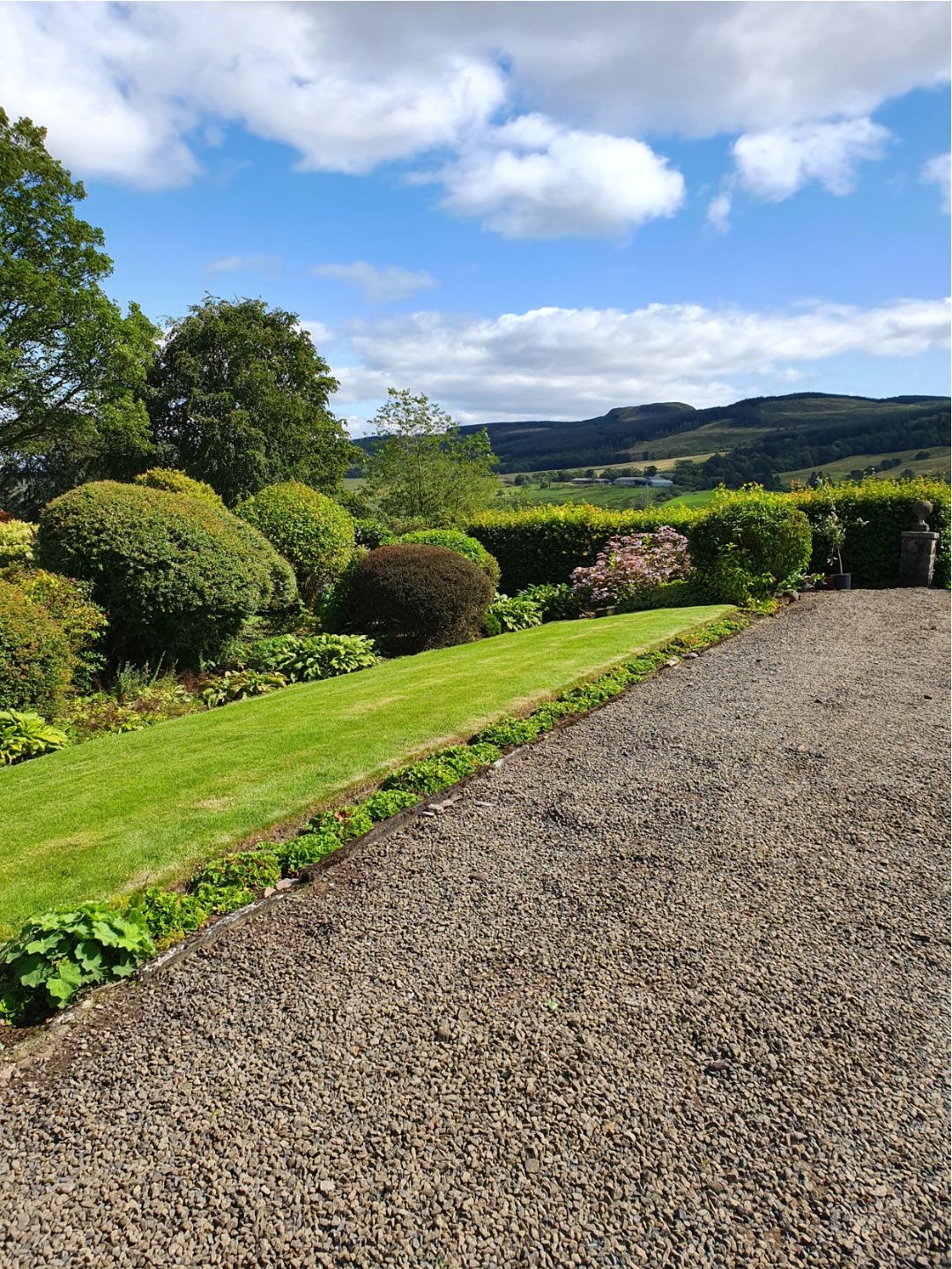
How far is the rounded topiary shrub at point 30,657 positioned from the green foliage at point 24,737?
0.73 feet

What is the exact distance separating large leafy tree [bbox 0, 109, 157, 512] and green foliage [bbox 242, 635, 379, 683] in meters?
17.7

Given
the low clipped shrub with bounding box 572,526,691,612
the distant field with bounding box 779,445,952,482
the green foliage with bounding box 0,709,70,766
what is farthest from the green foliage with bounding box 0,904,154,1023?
the distant field with bounding box 779,445,952,482

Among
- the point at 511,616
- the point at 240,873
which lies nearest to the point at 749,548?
the point at 511,616

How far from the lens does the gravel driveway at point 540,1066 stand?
2086mm

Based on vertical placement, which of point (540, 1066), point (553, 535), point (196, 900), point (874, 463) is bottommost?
point (540, 1066)

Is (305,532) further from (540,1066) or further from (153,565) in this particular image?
(540,1066)

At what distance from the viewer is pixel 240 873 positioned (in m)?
3.98

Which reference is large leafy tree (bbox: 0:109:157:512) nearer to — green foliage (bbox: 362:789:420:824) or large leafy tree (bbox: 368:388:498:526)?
large leafy tree (bbox: 368:388:498:526)

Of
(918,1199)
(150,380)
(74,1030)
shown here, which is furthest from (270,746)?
(150,380)

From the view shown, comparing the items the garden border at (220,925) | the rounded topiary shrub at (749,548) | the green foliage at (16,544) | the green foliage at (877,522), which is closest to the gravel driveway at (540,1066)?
the garden border at (220,925)

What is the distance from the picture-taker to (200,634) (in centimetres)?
968

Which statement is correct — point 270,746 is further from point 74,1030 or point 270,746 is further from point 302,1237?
point 302,1237

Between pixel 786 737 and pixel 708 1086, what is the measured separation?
383cm

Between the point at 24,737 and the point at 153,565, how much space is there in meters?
2.64
